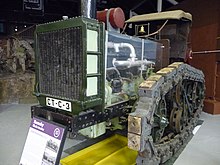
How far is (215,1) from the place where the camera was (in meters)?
5.04

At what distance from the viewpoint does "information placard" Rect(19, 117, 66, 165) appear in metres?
1.75

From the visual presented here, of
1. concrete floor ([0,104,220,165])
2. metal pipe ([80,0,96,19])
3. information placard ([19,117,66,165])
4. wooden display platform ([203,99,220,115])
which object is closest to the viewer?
information placard ([19,117,66,165])

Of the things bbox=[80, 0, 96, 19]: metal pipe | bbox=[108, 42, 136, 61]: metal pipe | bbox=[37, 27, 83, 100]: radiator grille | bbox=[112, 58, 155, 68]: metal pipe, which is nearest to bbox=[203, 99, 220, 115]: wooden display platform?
bbox=[112, 58, 155, 68]: metal pipe

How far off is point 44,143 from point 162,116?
124cm

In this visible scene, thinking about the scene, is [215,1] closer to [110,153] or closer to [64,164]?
[110,153]

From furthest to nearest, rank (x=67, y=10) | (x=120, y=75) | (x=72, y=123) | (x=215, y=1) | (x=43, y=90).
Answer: (x=67, y=10)
(x=215, y=1)
(x=120, y=75)
(x=43, y=90)
(x=72, y=123)

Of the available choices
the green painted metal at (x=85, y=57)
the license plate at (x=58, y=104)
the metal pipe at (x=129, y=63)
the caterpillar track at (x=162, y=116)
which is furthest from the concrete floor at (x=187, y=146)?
the metal pipe at (x=129, y=63)

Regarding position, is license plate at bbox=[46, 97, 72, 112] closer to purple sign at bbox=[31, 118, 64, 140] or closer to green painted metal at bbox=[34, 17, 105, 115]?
green painted metal at bbox=[34, 17, 105, 115]

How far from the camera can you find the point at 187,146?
117 inches

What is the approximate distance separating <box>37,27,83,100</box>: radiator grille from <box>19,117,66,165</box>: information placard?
303 millimetres

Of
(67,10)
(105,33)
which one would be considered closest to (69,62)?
(105,33)

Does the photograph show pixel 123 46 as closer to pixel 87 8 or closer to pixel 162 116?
pixel 87 8

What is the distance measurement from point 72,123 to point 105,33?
85 centimetres

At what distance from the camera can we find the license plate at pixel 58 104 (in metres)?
1.96
